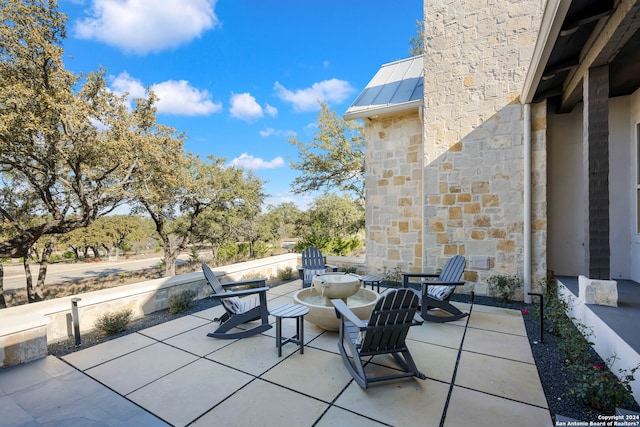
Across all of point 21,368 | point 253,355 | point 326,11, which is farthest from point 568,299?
point 326,11

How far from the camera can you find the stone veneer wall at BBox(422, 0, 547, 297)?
4.80 m

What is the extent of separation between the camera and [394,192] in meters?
6.23

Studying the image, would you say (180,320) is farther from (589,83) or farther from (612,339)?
(589,83)

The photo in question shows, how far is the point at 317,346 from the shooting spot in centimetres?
314

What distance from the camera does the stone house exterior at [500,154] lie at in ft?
14.5

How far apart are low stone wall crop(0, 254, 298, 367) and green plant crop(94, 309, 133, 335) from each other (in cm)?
12

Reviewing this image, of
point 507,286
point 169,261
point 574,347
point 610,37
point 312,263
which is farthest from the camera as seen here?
point 169,261

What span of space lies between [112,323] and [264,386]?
236 cm

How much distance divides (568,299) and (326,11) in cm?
938

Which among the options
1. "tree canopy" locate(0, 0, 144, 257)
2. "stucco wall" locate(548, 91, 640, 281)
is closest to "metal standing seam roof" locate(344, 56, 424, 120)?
"stucco wall" locate(548, 91, 640, 281)

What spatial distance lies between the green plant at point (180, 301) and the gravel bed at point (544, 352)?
0.07 meters

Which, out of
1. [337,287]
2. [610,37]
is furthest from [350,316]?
[610,37]

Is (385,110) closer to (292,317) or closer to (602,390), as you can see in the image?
(292,317)

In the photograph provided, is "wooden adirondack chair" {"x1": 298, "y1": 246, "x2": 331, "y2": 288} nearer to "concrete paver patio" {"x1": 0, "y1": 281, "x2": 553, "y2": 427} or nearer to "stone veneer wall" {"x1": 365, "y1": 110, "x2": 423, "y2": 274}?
"stone veneer wall" {"x1": 365, "y1": 110, "x2": 423, "y2": 274}
